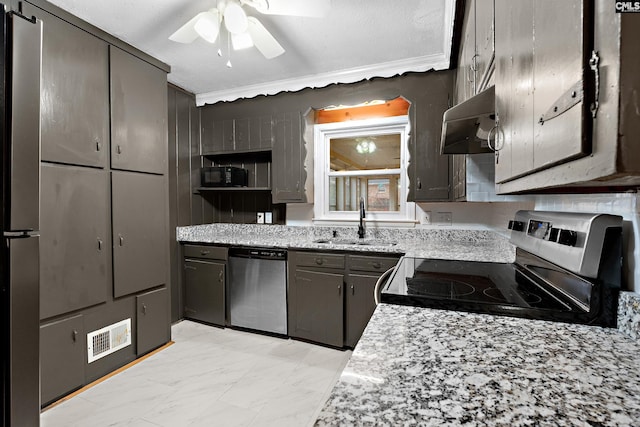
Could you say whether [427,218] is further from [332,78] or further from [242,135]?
[242,135]

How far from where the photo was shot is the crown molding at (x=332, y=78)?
8.33 feet

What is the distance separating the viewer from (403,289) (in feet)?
3.57

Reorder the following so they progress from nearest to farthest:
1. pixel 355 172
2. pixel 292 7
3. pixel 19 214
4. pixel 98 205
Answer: pixel 19 214 < pixel 292 7 < pixel 98 205 < pixel 355 172

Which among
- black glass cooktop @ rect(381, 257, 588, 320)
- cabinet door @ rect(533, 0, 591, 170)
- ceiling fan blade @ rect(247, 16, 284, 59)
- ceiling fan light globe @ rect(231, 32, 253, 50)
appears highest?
ceiling fan blade @ rect(247, 16, 284, 59)

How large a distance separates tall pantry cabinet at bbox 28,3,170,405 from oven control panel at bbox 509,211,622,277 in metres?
2.48

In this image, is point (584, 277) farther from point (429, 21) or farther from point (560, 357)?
point (429, 21)

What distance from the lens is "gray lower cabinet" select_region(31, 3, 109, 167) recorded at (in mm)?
1784

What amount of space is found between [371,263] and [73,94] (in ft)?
7.74

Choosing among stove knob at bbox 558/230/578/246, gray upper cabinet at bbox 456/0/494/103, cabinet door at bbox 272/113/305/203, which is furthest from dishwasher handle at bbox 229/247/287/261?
stove knob at bbox 558/230/578/246

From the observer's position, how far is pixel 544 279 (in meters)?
1.09

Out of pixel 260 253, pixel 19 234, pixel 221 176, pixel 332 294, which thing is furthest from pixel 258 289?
pixel 19 234

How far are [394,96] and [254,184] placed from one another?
1775 millimetres

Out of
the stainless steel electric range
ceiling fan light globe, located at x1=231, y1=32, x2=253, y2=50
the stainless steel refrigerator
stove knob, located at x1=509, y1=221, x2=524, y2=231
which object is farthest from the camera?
ceiling fan light globe, located at x1=231, y1=32, x2=253, y2=50

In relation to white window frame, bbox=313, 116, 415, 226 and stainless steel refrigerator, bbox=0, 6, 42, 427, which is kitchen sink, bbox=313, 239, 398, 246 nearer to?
white window frame, bbox=313, 116, 415, 226
